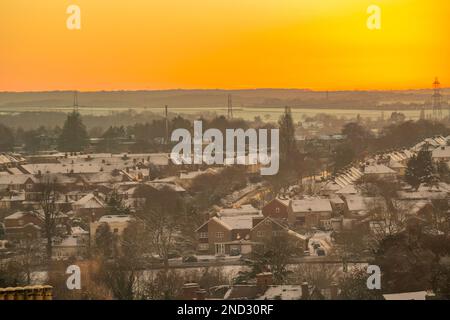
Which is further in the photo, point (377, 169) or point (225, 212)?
point (377, 169)

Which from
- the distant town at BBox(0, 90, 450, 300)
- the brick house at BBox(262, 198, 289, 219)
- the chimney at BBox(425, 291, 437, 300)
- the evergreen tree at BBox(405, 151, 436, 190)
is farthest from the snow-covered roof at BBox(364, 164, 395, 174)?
the chimney at BBox(425, 291, 437, 300)

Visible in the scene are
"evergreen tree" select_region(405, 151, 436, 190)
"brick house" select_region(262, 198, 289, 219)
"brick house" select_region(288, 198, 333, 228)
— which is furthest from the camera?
"evergreen tree" select_region(405, 151, 436, 190)

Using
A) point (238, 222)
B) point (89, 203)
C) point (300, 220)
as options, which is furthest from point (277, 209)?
point (89, 203)

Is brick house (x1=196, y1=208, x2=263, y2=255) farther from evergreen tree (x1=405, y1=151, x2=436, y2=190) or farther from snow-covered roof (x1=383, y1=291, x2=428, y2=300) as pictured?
snow-covered roof (x1=383, y1=291, x2=428, y2=300)

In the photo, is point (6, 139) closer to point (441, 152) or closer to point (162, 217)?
point (441, 152)

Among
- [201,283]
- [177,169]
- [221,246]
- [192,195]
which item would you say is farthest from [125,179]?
[201,283]

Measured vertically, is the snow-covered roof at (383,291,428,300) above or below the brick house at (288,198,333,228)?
above
